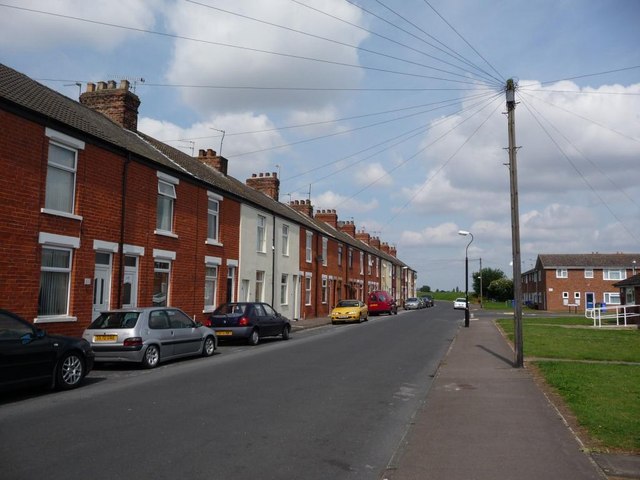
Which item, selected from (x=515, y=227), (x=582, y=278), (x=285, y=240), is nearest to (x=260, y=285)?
(x=285, y=240)

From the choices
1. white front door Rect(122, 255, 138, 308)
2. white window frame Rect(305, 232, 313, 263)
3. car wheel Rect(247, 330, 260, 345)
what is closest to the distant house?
white window frame Rect(305, 232, 313, 263)

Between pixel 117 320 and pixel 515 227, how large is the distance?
9.68m

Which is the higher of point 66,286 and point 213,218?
point 213,218

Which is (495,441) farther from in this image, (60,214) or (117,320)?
(60,214)

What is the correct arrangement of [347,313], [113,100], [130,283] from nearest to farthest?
[130,283] → [113,100] → [347,313]

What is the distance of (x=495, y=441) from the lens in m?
6.39

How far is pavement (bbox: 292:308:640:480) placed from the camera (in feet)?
17.3

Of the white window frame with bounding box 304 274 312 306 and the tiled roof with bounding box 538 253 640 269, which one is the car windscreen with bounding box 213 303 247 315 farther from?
the tiled roof with bounding box 538 253 640 269

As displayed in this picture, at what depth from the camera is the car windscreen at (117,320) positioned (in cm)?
1248

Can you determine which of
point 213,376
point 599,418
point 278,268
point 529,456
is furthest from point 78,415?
point 278,268

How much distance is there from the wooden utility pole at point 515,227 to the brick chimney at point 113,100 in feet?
48.0

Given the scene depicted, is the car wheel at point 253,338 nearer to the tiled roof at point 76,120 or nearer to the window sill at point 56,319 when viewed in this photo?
the window sill at point 56,319

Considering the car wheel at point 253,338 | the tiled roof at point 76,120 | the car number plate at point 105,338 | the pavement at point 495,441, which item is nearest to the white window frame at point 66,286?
the car number plate at point 105,338

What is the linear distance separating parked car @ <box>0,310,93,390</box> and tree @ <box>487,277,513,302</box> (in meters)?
91.8
